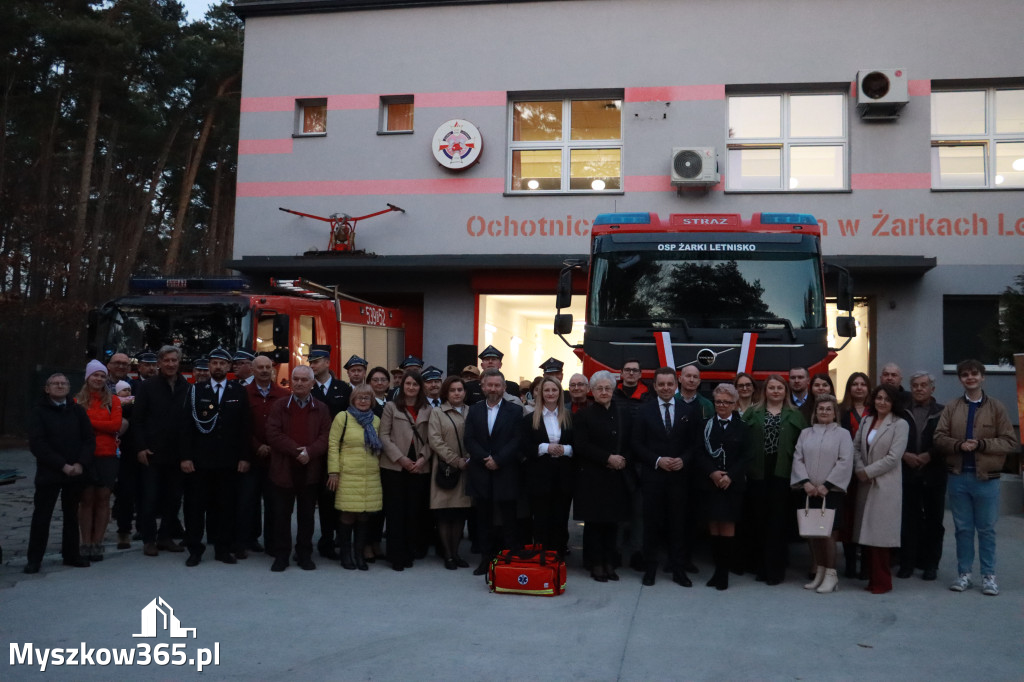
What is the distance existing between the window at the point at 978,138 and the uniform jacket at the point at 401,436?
1103cm

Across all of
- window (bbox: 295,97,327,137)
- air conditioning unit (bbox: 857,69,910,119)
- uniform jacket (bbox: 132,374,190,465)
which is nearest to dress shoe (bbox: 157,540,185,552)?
uniform jacket (bbox: 132,374,190,465)

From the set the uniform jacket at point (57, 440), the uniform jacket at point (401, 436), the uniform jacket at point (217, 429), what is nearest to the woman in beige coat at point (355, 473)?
the uniform jacket at point (401, 436)

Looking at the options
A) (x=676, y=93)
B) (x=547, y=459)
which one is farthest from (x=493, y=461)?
(x=676, y=93)

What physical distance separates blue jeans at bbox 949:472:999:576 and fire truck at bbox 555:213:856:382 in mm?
1816

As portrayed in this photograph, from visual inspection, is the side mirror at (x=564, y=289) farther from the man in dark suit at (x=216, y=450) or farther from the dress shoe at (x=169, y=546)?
the dress shoe at (x=169, y=546)

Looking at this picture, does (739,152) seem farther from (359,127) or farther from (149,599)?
(149,599)

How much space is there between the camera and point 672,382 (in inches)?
309

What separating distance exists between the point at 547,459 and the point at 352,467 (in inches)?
67.3

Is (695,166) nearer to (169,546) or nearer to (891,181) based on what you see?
(891,181)

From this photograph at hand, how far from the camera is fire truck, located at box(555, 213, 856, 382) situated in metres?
9.02

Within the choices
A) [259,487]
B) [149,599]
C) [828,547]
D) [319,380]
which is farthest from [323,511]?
[828,547]

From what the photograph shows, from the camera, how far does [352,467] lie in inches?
321

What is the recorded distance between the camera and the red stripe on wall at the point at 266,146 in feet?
56.6

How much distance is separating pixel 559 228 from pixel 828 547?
956 centimetres
